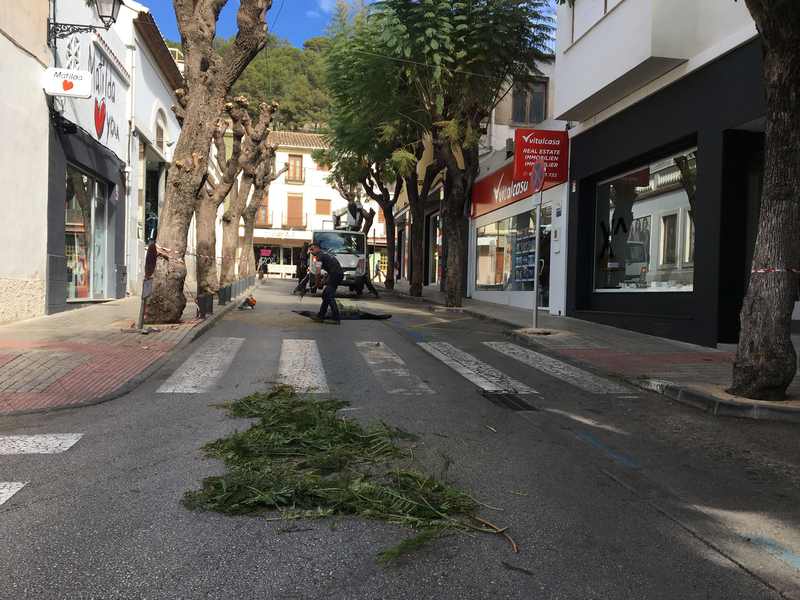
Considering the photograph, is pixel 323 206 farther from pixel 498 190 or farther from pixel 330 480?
pixel 330 480

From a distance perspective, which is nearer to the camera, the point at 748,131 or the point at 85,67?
the point at 748,131

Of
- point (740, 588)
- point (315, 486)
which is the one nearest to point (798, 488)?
point (740, 588)

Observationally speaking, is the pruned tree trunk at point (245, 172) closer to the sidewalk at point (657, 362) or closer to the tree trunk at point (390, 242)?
the tree trunk at point (390, 242)

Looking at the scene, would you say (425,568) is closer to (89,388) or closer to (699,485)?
(699,485)

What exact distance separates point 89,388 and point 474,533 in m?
4.71

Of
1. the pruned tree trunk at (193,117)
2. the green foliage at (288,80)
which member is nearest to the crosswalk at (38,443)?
the pruned tree trunk at (193,117)

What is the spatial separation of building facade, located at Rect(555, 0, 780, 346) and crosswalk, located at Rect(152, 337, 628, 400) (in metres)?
3.55

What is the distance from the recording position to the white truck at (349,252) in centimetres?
2384

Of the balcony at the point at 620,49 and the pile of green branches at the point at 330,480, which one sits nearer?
the pile of green branches at the point at 330,480

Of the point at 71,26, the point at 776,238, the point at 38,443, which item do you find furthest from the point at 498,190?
the point at 38,443

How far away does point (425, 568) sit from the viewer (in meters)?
2.89

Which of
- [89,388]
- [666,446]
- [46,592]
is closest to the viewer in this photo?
[46,592]

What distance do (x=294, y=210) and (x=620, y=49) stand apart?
48736mm

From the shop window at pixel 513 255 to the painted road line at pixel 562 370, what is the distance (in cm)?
672
